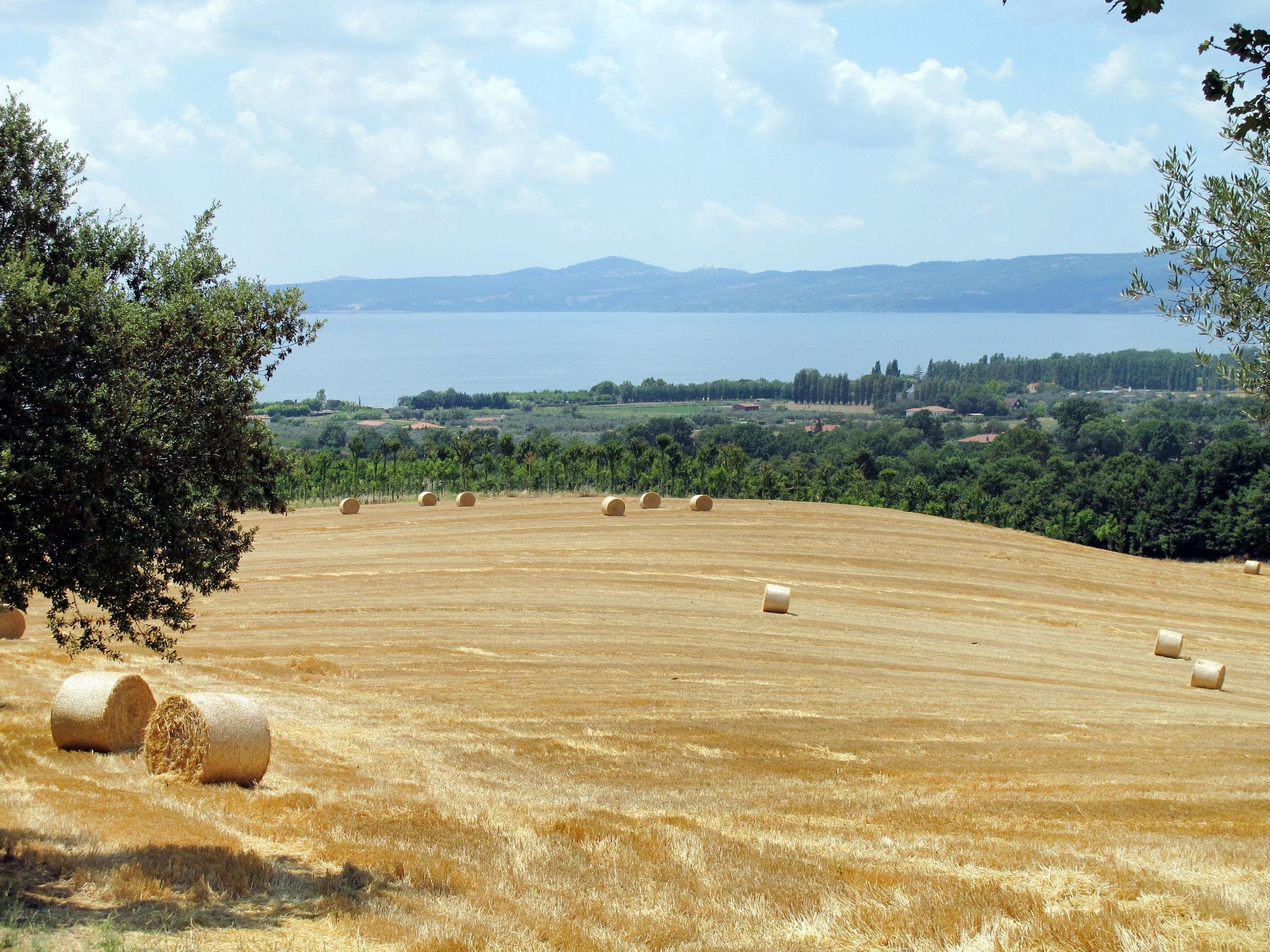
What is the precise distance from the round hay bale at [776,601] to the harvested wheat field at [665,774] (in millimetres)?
372

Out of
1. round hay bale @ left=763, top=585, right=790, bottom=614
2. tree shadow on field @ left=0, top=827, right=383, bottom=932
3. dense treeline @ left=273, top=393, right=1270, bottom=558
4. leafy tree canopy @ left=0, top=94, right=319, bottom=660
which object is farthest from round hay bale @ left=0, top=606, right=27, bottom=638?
dense treeline @ left=273, top=393, right=1270, bottom=558

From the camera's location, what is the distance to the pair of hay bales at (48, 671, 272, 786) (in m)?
14.6

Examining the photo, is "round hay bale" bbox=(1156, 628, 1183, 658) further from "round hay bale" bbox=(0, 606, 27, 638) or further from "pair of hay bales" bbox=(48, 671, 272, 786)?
"round hay bale" bbox=(0, 606, 27, 638)

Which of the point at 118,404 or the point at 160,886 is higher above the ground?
the point at 118,404

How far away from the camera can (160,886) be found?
9.97 metres

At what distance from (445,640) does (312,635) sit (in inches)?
139

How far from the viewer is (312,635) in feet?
93.7

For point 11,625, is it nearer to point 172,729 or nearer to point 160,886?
point 172,729

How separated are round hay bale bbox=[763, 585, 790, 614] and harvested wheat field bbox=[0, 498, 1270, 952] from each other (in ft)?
1.22

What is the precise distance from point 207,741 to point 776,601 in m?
22.1

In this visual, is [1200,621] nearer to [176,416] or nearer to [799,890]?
[799,890]

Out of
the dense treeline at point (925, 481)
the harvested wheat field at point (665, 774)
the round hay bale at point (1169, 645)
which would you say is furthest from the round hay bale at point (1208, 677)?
the dense treeline at point (925, 481)

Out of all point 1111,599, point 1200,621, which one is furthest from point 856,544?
point 1200,621

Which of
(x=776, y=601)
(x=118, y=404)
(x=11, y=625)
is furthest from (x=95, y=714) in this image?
(x=776, y=601)
